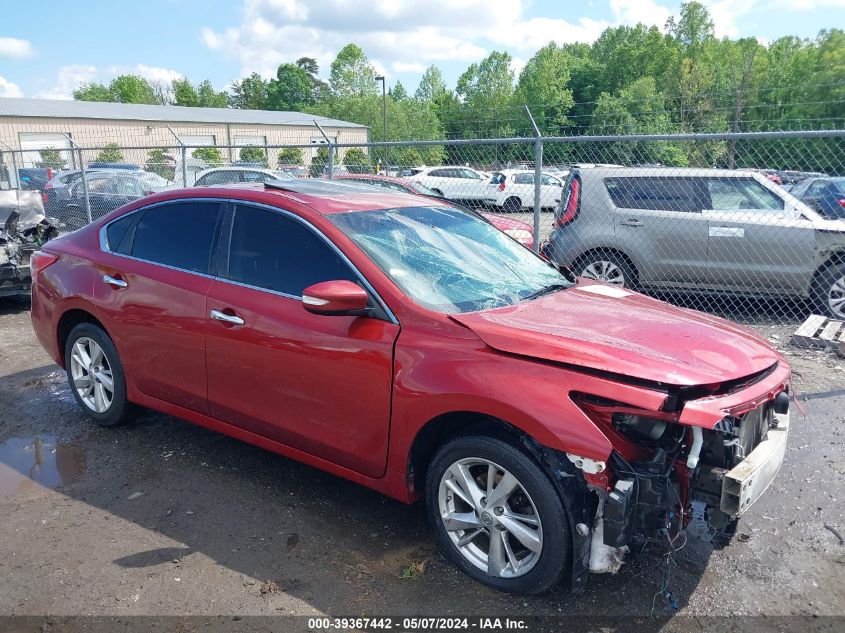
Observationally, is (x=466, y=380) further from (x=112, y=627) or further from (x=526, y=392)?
(x=112, y=627)

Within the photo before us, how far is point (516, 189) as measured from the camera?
610 inches

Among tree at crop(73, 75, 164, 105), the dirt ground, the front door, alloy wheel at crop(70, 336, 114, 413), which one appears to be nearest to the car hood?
the front door

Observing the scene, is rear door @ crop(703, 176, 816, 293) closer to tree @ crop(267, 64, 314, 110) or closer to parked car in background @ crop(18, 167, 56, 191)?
parked car in background @ crop(18, 167, 56, 191)

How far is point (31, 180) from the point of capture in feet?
61.9

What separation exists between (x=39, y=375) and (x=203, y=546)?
373cm

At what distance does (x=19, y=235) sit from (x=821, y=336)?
9.51 metres

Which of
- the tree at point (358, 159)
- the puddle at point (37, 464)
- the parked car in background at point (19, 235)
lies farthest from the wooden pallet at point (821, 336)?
the tree at point (358, 159)

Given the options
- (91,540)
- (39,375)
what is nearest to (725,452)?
(91,540)

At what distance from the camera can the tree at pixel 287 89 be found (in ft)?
333

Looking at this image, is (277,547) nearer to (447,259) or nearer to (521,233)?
(447,259)

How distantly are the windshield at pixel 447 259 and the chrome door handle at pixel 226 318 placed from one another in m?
0.76

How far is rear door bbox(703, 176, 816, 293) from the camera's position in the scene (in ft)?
23.4

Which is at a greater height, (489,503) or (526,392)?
(526,392)

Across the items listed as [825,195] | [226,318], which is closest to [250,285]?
[226,318]
